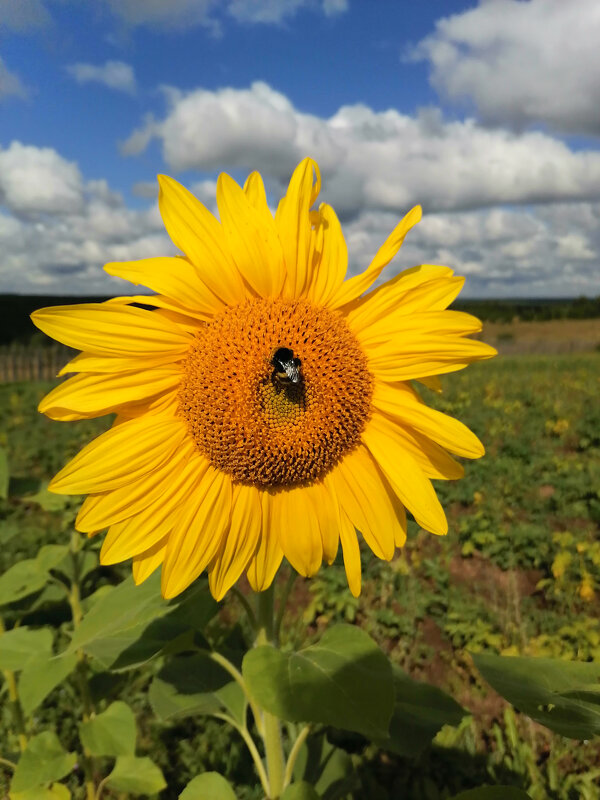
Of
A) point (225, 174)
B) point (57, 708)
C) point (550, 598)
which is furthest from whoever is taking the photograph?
point (550, 598)

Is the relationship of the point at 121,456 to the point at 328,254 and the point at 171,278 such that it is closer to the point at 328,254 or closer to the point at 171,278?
the point at 171,278

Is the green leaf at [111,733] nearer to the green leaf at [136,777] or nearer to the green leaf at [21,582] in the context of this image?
the green leaf at [136,777]

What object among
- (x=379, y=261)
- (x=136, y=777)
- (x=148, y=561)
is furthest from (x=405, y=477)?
(x=136, y=777)

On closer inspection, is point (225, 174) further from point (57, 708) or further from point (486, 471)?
point (486, 471)

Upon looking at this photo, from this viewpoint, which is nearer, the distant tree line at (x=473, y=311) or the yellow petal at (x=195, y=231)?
the yellow petal at (x=195, y=231)

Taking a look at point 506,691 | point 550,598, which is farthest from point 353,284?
point 550,598

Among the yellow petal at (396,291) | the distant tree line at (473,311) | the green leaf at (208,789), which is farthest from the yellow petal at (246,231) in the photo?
the distant tree line at (473,311)
